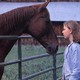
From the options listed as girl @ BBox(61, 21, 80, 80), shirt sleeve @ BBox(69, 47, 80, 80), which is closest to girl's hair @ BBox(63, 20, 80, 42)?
girl @ BBox(61, 21, 80, 80)

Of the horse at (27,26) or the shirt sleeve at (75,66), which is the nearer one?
the shirt sleeve at (75,66)

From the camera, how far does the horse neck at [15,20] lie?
18.0ft

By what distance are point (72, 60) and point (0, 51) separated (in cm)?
148

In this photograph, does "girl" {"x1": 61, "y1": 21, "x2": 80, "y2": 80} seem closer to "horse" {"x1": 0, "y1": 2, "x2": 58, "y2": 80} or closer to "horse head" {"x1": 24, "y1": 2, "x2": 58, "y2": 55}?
"horse" {"x1": 0, "y1": 2, "x2": 58, "y2": 80}

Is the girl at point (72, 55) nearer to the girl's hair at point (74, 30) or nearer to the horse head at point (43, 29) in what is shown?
the girl's hair at point (74, 30)

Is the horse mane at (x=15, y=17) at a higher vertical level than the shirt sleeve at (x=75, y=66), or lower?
higher

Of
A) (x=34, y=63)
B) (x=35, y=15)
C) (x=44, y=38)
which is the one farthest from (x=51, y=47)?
(x=34, y=63)

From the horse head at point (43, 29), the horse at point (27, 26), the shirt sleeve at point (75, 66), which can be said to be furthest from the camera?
the horse head at point (43, 29)

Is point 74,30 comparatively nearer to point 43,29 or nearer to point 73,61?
point 73,61

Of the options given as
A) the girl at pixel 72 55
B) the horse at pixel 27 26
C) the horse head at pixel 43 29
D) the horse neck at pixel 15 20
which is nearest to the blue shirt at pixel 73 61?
the girl at pixel 72 55

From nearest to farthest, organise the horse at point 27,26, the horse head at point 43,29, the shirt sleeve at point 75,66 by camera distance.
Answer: the shirt sleeve at point 75,66 → the horse at point 27,26 → the horse head at point 43,29

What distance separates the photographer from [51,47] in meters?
5.95

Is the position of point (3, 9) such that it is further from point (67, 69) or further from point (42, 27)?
point (67, 69)

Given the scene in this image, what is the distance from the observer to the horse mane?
5473mm
